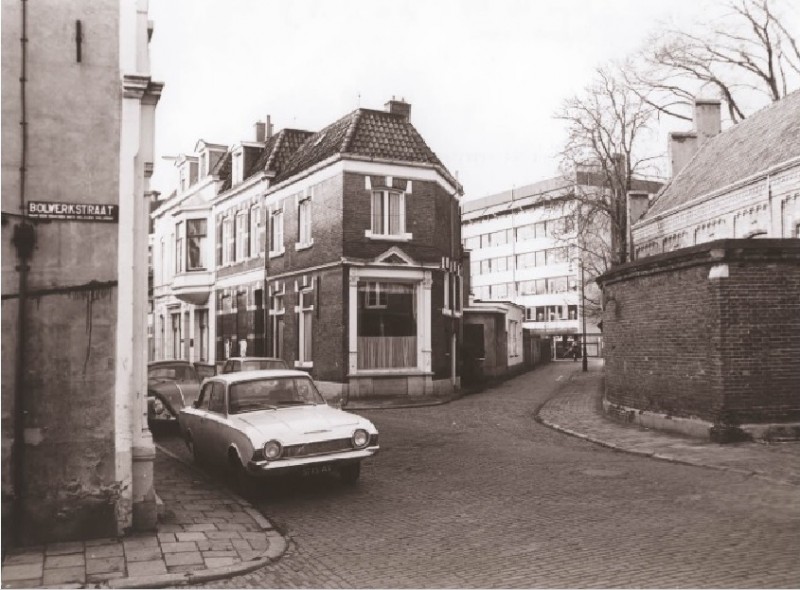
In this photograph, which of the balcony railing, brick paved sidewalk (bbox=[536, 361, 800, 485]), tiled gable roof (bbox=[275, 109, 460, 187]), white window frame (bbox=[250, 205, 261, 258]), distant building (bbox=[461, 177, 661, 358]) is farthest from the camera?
distant building (bbox=[461, 177, 661, 358])

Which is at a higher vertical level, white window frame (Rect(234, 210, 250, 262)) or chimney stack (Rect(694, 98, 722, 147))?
chimney stack (Rect(694, 98, 722, 147))

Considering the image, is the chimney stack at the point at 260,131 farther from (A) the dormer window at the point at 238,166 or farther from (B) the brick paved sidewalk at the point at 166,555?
(B) the brick paved sidewalk at the point at 166,555

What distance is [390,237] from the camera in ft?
82.8

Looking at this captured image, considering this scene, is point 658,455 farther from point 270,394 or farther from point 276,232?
point 276,232

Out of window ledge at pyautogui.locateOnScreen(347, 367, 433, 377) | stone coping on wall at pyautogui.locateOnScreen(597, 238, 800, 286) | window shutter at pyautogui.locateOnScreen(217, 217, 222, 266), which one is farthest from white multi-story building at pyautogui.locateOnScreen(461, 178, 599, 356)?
stone coping on wall at pyautogui.locateOnScreen(597, 238, 800, 286)

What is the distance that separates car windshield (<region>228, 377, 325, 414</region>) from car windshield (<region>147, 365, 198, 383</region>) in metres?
7.54

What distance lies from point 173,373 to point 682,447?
1146cm

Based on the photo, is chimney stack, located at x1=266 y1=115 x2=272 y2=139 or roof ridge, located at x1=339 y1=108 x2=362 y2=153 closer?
roof ridge, located at x1=339 y1=108 x2=362 y2=153

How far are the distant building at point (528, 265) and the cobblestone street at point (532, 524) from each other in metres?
57.9

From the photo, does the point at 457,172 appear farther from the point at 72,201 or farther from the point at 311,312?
the point at 72,201

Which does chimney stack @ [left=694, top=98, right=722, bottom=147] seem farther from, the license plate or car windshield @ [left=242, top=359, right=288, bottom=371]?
the license plate

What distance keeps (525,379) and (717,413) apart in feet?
67.2

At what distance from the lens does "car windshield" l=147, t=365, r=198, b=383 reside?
1809 cm

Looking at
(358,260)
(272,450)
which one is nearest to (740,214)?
(358,260)
